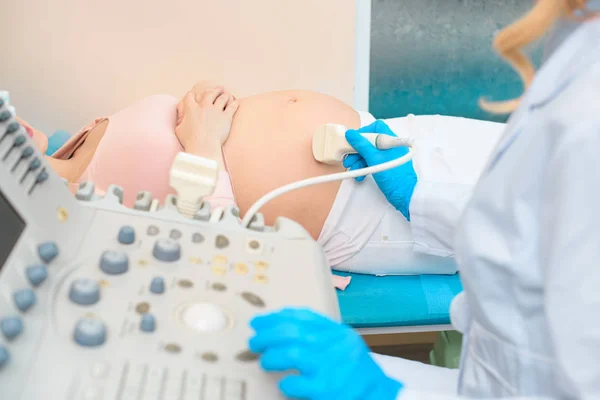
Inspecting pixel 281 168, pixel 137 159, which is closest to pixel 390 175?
pixel 281 168

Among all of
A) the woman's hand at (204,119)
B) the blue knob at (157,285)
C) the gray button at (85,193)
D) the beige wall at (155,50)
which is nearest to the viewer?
the blue knob at (157,285)

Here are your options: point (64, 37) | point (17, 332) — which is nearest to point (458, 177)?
point (17, 332)

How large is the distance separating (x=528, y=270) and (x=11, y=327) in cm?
52

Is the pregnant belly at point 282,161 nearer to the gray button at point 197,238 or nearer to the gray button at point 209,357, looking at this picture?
the gray button at point 197,238

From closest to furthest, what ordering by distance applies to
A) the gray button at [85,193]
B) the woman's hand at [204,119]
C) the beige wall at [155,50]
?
1. the gray button at [85,193]
2. the woman's hand at [204,119]
3. the beige wall at [155,50]

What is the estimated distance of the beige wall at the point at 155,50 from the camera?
5.60ft

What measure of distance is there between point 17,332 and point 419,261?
1.01 m

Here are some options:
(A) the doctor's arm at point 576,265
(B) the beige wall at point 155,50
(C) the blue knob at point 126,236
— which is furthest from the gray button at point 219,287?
(B) the beige wall at point 155,50

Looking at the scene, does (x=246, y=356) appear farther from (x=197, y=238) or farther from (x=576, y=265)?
(x=576, y=265)

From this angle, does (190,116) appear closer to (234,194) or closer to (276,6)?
(234,194)

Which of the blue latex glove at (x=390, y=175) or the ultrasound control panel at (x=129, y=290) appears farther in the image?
the blue latex glove at (x=390, y=175)

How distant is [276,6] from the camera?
175 centimetres

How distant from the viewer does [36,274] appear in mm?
525

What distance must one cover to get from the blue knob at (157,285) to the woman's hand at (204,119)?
0.75 m
